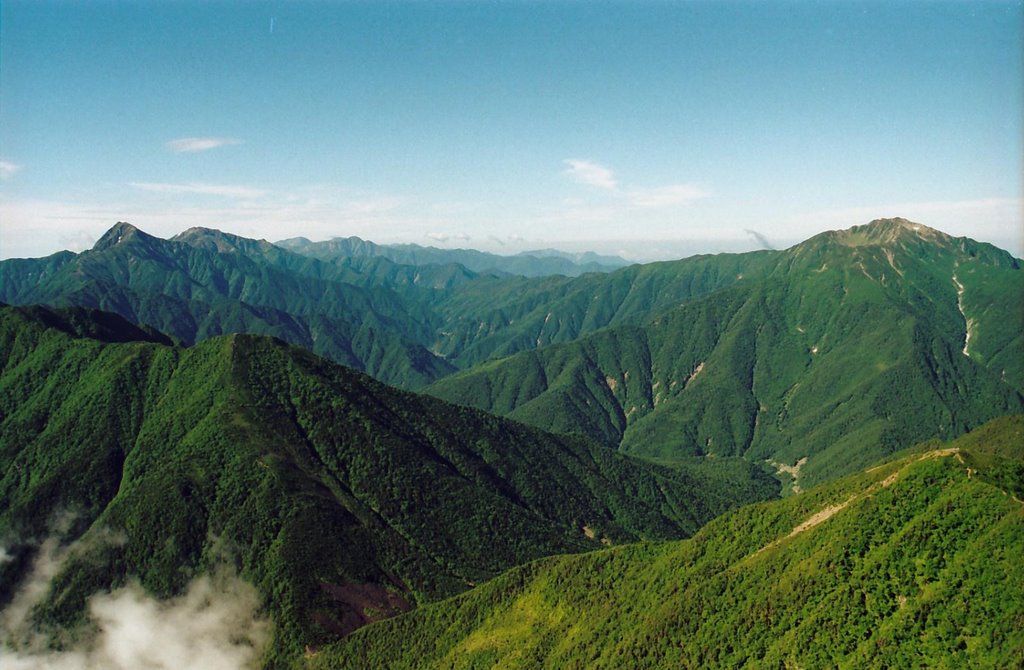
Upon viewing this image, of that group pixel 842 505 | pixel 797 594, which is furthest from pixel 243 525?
pixel 842 505

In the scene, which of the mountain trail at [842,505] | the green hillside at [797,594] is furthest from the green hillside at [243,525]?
the mountain trail at [842,505]

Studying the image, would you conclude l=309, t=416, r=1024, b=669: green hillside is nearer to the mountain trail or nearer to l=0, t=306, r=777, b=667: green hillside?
the mountain trail

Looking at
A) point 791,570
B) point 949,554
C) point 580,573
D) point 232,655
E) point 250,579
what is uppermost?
point 949,554

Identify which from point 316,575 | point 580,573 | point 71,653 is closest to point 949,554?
point 580,573

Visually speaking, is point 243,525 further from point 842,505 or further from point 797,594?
point 842,505

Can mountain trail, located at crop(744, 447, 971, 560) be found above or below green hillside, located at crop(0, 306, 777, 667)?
above

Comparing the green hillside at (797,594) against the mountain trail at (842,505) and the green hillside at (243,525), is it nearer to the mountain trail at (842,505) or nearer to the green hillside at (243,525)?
the mountain trail at (842,505)

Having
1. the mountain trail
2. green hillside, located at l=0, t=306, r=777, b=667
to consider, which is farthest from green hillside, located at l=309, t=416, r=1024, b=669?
green hillside, located at l=0, t=306, r=777, b=667

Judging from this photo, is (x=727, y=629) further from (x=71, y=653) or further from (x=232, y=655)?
(x=71, y=653)
